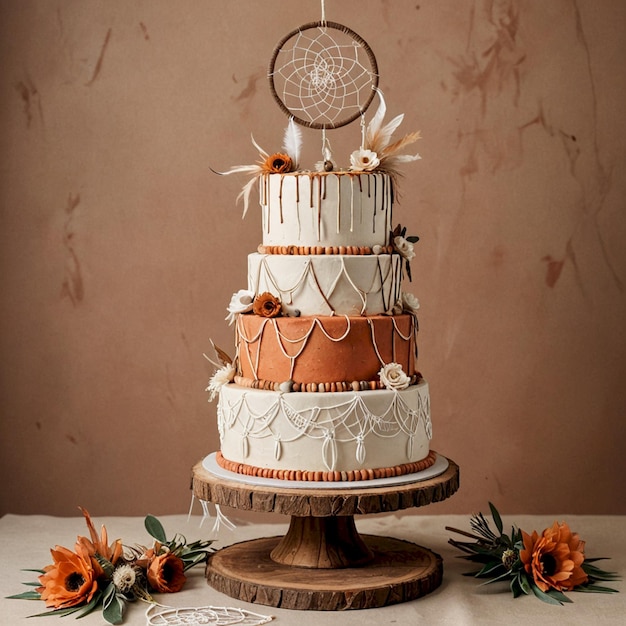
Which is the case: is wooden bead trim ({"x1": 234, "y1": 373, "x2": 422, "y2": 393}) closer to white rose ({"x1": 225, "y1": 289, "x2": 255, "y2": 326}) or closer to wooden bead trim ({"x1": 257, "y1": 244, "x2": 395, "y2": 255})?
white rose ({"x1": 225, "y1": 289, "x2": 255, "y2": 326})

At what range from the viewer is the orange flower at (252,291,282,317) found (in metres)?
3.54

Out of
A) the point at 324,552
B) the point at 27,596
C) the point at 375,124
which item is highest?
the point at 375,124

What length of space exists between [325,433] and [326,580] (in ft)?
1.63

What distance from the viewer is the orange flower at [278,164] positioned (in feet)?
11.9

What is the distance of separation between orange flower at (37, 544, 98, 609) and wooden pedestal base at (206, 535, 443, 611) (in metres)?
0.43

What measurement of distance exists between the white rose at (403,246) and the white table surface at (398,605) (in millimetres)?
1152

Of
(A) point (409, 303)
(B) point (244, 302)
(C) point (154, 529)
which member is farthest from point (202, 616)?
(A) point (409, 303)

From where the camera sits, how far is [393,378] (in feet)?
11.6

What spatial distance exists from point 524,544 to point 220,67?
2.41m

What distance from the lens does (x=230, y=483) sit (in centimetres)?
347

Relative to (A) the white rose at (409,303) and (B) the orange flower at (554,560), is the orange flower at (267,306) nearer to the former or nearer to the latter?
(A) the white rose at (409,303)

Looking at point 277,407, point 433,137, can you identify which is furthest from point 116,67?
point 277,407

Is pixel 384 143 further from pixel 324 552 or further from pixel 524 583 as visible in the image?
pixel 524 583

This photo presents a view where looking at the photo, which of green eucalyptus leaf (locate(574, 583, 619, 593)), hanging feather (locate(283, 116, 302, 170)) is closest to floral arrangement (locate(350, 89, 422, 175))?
hanging feather (locate(283, 116, 302, 170))
